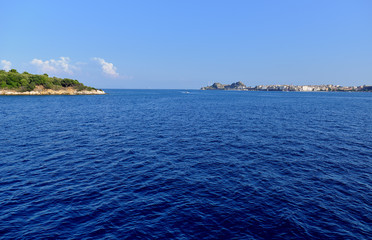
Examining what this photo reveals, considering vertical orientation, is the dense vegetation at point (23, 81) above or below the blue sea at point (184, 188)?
above

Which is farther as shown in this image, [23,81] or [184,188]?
[23,81]

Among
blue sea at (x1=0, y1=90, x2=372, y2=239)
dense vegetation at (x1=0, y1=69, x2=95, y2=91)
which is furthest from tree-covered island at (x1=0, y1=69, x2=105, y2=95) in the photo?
blue sea at (x1=0, y1=90, x2=372, y2=239)

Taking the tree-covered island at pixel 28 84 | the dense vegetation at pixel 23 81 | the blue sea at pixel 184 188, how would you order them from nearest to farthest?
the blue sea at pixel 184 188 < the dense vegetation at pixel 23 81 < the tree-covered island at pixel 28 84

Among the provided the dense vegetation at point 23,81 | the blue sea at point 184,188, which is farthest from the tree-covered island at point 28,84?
the blue sea at point 184,188

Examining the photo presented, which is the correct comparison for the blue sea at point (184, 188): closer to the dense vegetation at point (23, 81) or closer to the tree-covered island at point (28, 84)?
the tree-covered island at point (28, 84)

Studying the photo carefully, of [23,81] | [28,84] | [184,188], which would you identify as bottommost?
[184,188]

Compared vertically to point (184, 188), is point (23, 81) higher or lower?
higher

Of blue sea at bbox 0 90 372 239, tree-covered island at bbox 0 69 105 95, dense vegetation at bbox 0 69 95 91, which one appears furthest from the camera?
tree-covered island at bbox 0 69 105 95

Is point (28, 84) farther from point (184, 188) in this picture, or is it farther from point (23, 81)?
point (184, 188)

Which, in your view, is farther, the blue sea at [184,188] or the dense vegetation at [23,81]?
the dense vegetation at [23,81]

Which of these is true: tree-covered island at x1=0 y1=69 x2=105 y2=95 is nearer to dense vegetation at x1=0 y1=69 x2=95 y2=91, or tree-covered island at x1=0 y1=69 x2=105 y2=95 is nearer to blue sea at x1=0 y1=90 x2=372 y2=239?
A: dense vegetation at x1=0 y1=69 x2=95 y2=91

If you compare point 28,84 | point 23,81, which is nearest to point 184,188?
point 23,81

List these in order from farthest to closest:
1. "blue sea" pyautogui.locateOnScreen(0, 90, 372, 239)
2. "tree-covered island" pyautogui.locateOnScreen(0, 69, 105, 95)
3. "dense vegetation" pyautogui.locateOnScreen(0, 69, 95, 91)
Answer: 1. "tree-covered island" pyautogui.locateOnScreen(0, 69, 105, 95)
2. "dense vegetation" pyautogui.locateOnScreen(0, 69, 95, 91)
3. "blue sea" pyautogui.locateOnScreen(0, 90, 372, 239)

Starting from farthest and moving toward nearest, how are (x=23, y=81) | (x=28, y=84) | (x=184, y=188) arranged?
(x=28, y=84) < (x=23, y=81) < (x=184, y=188)
